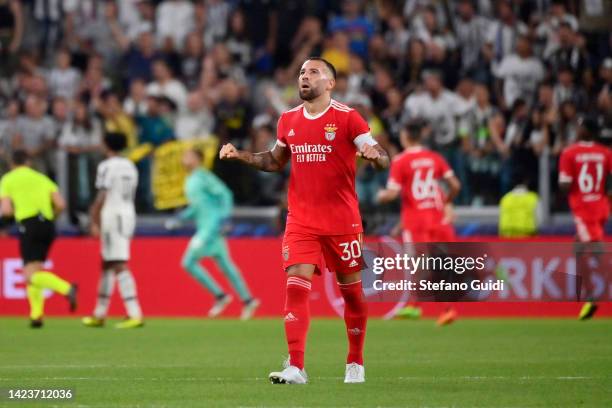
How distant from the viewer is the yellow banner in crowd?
21.0 m

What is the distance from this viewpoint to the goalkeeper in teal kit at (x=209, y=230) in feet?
66.1

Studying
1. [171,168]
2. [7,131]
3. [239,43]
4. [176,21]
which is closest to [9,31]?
[176,21]

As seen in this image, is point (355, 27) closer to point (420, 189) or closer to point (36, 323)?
point (420, 189)

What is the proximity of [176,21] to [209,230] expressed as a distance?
5.42 meters

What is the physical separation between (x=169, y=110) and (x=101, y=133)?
4.03 ft

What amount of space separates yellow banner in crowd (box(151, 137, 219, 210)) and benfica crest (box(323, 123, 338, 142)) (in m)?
10.8

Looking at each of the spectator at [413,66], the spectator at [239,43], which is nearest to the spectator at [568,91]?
the spectator at [413,66]

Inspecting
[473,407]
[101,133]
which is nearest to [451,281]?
[473,407]

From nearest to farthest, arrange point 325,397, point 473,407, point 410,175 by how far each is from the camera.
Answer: point 473,407 < point 325,397 < point 410,175

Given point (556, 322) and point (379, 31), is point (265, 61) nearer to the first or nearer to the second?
point (379, 31)

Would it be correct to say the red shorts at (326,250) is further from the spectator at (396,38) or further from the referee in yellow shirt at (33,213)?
the spectator at (396,38)

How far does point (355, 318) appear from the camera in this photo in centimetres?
1049

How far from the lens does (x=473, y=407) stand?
8.84 m

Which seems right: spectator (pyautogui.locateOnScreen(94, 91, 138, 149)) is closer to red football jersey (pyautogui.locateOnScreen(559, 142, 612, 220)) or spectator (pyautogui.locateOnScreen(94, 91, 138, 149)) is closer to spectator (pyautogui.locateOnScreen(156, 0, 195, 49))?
spectator (pyautogui.locateOnScreen(156, 0, 195, 49))
